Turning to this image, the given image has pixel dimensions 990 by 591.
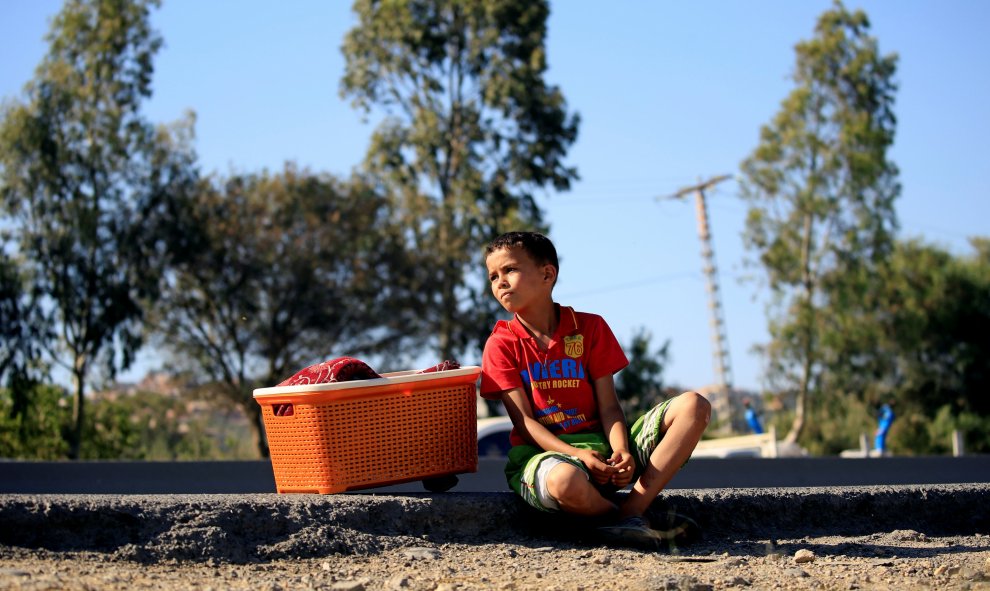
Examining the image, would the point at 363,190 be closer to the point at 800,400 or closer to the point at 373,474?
the point at 800,400

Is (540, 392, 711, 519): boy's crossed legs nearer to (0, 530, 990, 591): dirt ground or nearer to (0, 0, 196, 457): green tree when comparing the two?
(0, 530, 990, 591): dirt ground

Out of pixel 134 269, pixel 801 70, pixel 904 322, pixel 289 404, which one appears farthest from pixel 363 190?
pixel 289 404

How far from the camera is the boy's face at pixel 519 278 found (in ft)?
16.2

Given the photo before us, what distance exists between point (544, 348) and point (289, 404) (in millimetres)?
1155

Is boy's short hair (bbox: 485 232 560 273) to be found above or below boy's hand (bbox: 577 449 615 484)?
above

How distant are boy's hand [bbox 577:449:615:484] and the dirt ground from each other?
0.30 meters

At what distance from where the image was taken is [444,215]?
3394 cm

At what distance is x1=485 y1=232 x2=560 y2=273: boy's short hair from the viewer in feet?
16.3

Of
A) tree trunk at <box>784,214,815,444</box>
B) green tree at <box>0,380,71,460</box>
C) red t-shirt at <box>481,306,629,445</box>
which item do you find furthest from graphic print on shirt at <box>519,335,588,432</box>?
tree trunk at <box>784,214,815,444</box>

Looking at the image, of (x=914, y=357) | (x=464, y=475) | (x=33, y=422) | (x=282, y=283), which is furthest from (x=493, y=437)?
(x=914, y=357)

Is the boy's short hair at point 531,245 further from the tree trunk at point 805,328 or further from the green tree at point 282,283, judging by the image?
the tree trunk at point 805,328

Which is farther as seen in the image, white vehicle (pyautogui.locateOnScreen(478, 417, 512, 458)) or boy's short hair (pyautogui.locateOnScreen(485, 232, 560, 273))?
white vehicle (pyautogui.locateOnScreen(478, 417, 512, 458))

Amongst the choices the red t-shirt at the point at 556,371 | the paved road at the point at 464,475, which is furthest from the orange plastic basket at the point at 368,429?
the paved road at the point at 464,475

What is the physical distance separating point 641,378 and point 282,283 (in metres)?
12.3
